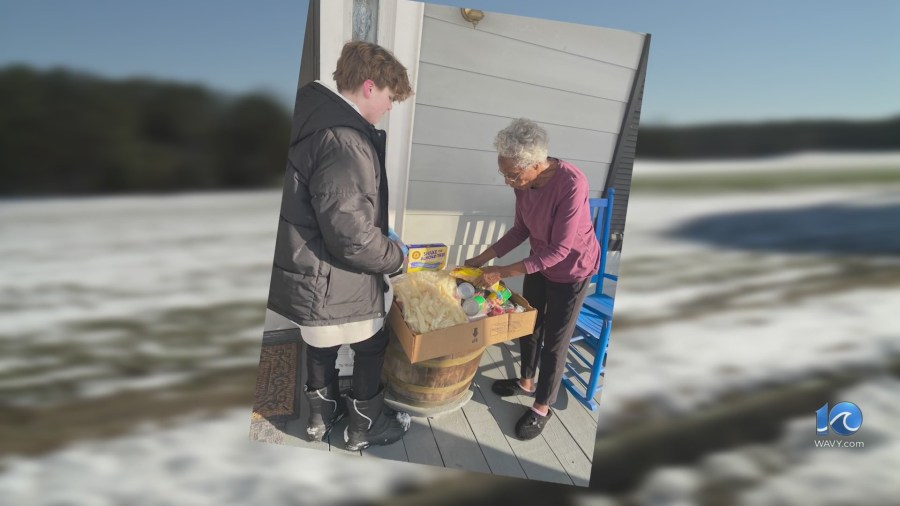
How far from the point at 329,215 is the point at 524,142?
0.80 metres

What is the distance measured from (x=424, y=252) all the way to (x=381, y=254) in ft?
2.10

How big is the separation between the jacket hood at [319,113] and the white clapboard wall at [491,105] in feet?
2.46

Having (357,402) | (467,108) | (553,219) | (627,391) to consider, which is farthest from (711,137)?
(357,402)

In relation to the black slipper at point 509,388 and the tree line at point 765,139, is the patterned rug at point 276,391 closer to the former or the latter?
the black slipper at point 509,388

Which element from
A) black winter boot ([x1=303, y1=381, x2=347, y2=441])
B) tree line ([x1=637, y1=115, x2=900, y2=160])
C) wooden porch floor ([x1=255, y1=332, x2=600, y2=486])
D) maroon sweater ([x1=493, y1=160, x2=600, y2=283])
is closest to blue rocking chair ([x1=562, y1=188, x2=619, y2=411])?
wooden porch floor ([x1=255, y1=332, x2=600, y2=486])

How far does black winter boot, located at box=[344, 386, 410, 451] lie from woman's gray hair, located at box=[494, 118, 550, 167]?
1.19 meters

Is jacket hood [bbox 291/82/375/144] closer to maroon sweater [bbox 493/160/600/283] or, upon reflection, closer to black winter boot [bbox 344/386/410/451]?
maroon sweater [bbox 493/160/600/283]

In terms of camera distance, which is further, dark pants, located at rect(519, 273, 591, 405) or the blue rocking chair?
the blue rocking chair

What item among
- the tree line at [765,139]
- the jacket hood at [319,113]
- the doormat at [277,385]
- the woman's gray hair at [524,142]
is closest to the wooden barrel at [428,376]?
the doormat at [277,385]

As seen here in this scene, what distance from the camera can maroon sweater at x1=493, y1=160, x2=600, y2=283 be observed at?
170cm

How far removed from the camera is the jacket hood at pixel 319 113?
1.28 metres

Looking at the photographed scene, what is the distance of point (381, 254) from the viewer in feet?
4.67

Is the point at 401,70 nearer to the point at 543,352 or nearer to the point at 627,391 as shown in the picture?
the point at 627,391

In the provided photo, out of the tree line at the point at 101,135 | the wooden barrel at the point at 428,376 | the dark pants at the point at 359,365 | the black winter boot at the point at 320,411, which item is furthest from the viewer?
the wooden barrel at the point at 428,376
